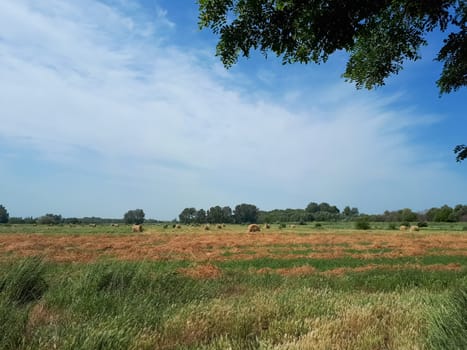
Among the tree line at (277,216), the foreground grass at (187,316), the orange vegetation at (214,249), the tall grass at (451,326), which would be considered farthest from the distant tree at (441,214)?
the tall grass at (451,326)

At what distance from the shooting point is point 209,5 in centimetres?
512

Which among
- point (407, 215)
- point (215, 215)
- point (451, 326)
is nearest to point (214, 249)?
point (451, 326)

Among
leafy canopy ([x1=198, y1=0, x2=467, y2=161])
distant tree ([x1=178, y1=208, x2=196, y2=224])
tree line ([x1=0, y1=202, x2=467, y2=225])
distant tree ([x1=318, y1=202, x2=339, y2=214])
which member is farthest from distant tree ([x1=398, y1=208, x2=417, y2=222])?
leafy canopy ([x1=198, y1=0, x2=467, y2=161])

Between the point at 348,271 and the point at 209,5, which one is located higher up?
the point at 209,5

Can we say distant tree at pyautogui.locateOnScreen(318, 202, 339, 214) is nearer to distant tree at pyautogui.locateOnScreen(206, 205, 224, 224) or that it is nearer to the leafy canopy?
distant tree at pyautogui.locateOnScreen(206, 205, 224, 224)

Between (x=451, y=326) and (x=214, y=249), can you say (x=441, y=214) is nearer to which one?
(x=214, y=249)

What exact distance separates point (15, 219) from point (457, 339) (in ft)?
557

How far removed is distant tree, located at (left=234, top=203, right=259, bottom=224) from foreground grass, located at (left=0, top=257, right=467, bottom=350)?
165m

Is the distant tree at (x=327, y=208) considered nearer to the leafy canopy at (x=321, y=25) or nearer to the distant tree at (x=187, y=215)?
the distant tree at (x=187, y=215)

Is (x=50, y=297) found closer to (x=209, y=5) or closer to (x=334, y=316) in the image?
(x=334, y=316)

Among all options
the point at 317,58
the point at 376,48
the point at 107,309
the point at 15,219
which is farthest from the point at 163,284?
the point at 15,219

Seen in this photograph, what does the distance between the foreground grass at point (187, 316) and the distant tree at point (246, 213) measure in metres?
165

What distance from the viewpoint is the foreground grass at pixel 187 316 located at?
4.28 meters

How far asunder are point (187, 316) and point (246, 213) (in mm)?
171277
